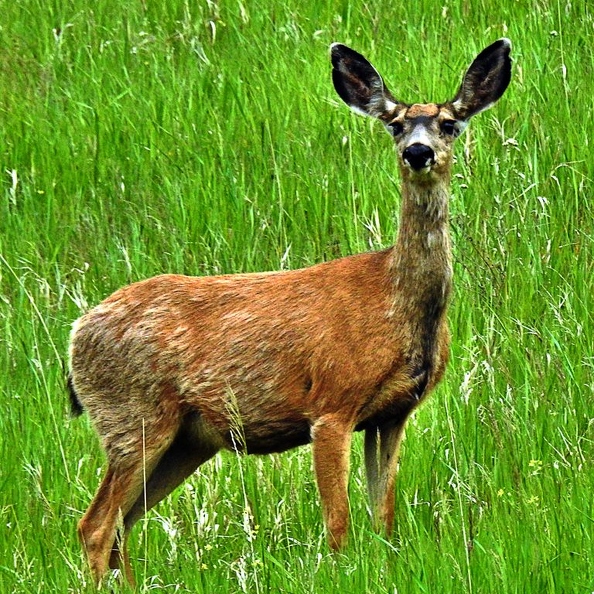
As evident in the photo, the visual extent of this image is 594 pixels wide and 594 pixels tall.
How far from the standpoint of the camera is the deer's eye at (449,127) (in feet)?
21.5

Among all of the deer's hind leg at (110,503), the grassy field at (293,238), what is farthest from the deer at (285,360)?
the grassy field at (293,238)

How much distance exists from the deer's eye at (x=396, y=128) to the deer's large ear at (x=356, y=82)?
0.86 feet

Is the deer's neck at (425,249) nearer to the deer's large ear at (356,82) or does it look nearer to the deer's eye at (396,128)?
the deer's eye at (396,128)

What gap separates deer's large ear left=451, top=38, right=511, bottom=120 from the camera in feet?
22.3

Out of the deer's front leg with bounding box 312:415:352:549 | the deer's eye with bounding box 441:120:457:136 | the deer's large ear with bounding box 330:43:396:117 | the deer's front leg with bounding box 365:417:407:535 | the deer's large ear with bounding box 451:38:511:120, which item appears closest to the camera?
the deer's front leg with bounding box 312:415:352:549

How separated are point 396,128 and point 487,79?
1.61ft

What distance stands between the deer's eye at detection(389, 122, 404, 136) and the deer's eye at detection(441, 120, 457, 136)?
0.17 meters

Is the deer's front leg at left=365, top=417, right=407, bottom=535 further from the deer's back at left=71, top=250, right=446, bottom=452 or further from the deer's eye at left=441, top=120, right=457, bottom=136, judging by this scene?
the deer's eye at left=441, top=120, right=457, bottom=136

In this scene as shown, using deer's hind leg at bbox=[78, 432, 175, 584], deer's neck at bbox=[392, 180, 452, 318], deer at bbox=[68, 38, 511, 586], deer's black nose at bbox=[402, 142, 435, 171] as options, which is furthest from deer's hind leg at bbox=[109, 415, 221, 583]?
deer's black nose at bbox=[402, 142, 435, 171]

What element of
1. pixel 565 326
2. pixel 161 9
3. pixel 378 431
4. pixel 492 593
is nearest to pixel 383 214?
pixel 565 326

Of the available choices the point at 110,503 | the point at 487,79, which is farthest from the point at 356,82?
the point at 110,503

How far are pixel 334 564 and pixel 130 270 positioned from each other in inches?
115

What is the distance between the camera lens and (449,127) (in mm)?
6582

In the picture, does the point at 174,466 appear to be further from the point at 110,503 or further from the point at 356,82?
the point at 356,82
